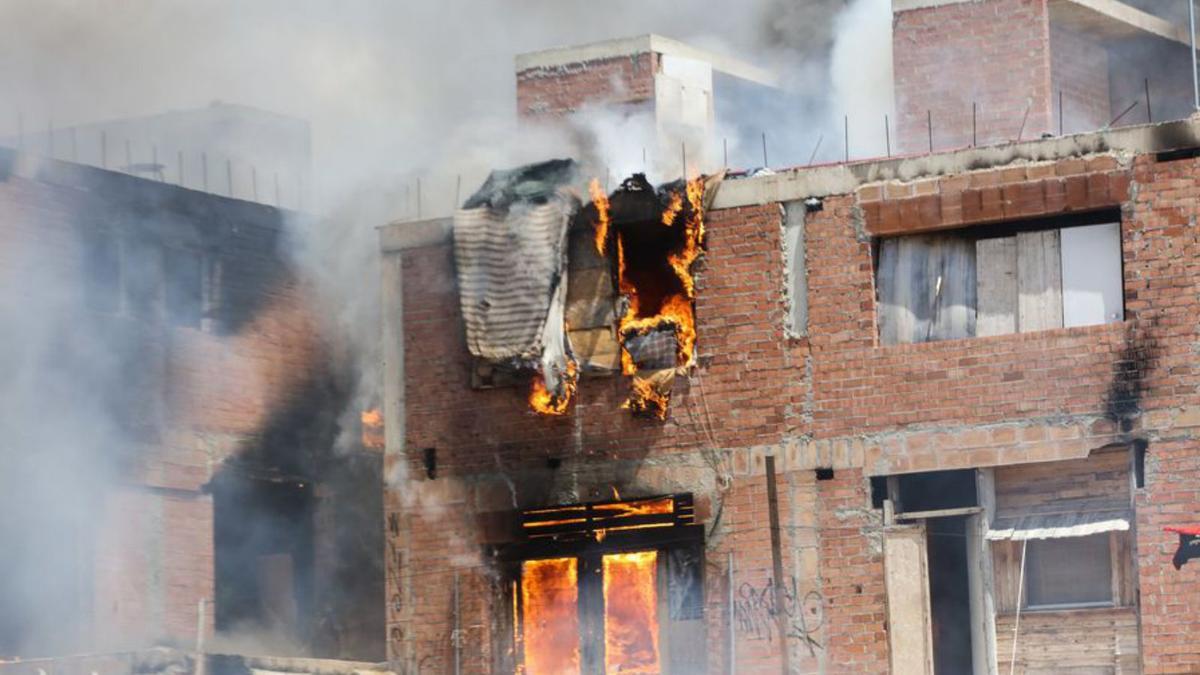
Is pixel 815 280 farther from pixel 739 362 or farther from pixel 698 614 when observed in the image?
pixel 698 614

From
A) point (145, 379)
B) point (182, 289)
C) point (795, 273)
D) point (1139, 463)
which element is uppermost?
point (182, 289)

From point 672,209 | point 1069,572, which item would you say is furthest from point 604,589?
point 1069,572

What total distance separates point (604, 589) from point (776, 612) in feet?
7.11

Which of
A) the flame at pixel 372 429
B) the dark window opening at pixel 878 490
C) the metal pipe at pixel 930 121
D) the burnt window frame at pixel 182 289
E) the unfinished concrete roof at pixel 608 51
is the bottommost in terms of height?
the dark window opening at pixel 878 490

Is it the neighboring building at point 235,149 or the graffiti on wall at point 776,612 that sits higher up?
the neighboring building at point 235,149

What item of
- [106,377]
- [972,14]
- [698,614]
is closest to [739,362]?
[698,614]

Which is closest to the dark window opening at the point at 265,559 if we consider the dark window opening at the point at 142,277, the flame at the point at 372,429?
the flame at the point at 372,429

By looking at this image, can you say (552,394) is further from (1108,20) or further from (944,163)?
(1108,20)

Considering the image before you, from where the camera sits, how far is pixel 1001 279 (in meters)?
22.7

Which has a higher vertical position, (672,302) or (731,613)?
(672,302)

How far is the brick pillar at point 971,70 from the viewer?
26.9 meters

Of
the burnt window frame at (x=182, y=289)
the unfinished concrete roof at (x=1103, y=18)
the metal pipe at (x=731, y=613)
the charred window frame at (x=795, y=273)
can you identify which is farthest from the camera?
the burnt window frame at (x=182, y=289)

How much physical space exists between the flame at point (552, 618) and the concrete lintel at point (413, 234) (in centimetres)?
391

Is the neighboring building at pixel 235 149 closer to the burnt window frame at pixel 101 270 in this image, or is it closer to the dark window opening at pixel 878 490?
the burnt window frame at pixel 101 270
